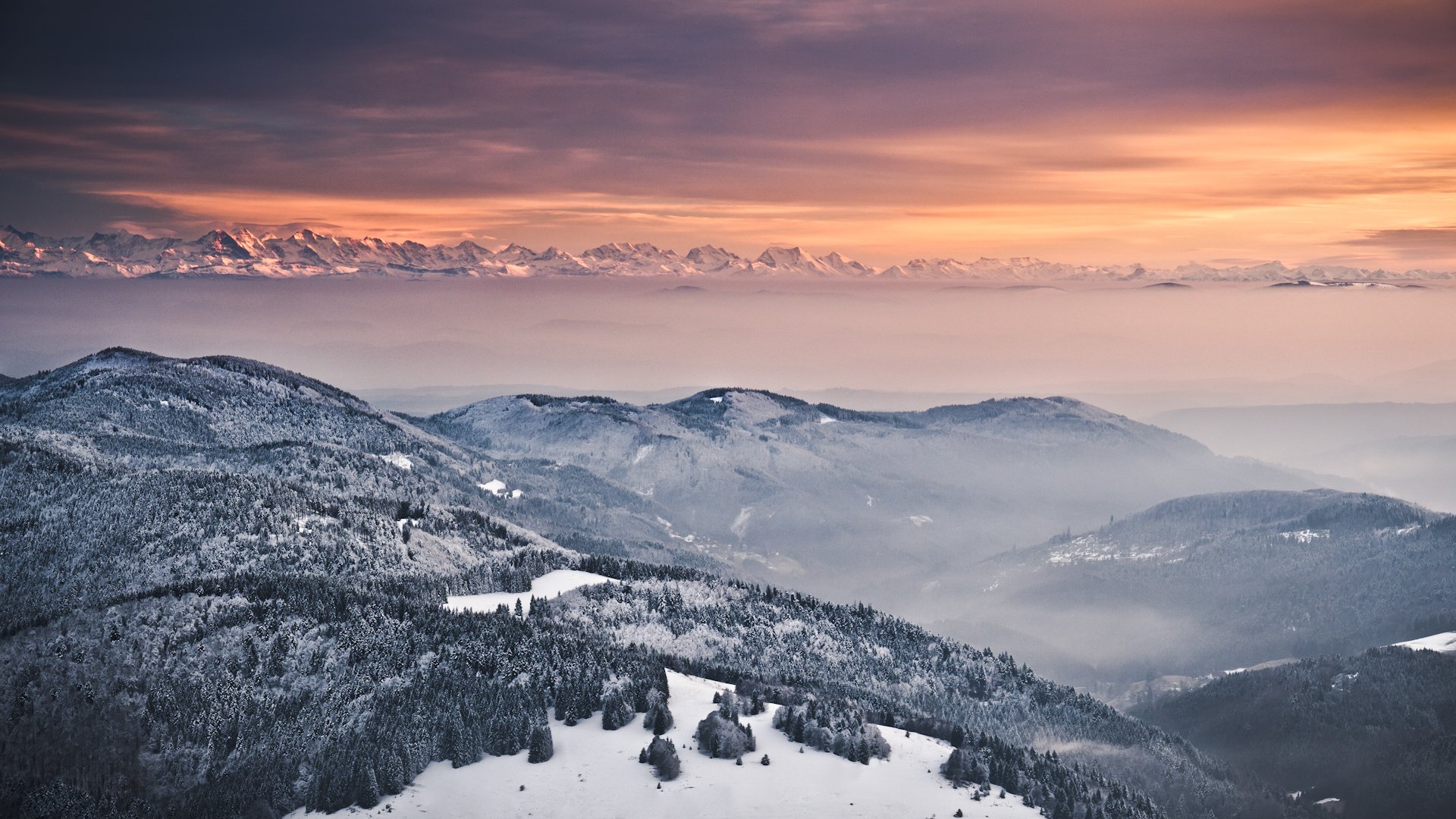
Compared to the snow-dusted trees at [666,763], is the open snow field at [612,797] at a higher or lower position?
lower

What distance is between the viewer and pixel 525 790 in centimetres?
19212

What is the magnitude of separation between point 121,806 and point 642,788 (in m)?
79.6

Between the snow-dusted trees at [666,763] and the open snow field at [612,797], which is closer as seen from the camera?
the open snow field at [612,797]

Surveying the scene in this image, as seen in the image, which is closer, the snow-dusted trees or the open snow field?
the open snow field

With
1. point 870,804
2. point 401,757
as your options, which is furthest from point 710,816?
point 401,757

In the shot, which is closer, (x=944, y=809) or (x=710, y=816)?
(x=710, y=816)

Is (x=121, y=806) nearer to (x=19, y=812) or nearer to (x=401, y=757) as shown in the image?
(x=19, y=812)

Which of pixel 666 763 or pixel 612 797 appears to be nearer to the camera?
pixel 612 797

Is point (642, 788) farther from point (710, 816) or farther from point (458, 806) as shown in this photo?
point (458, 806)

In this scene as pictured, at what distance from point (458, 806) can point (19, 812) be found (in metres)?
64.9

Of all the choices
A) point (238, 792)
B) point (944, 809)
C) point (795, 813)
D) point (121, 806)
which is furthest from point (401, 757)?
point (944, 809)

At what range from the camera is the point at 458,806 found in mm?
186375

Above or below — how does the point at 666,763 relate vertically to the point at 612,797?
above

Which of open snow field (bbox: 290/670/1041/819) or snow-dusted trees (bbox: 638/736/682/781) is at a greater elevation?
snow-dusted trees (bbox: 638/736/682/781)
